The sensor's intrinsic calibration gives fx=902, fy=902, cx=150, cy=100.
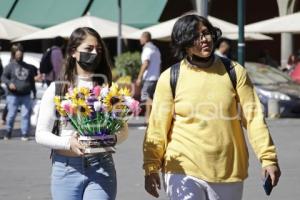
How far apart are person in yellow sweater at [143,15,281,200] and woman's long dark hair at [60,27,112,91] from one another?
1.32ft

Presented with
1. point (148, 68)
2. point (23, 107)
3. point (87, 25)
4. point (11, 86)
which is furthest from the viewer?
point (87, 25)

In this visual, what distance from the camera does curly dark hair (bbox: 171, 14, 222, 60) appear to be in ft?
17.6

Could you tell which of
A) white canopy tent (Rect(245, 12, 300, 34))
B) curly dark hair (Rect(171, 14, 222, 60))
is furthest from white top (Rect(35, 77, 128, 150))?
white canopy tent (Rect(245, 12, 300, 34))

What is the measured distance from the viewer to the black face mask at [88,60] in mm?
5527

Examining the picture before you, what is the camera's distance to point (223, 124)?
5266mm

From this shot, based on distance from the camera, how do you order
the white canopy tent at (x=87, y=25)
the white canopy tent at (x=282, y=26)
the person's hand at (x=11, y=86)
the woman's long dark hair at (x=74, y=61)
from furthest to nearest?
the white canopy tent at (x=87, y=25)
the white canopy tent at (x=282, y=26)
the person's hand at (x=11, y=86)
the woman's long dark hair at (x=74, y=61)

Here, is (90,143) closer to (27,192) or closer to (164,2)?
A: (27,192)

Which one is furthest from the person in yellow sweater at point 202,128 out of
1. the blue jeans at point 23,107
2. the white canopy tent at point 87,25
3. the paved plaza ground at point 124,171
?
the white canopy tent at point 87,25

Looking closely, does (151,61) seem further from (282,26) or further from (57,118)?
(57,118)

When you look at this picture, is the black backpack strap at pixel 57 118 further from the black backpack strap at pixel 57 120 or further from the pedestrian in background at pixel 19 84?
the pedestrian in background at pixel 19 84

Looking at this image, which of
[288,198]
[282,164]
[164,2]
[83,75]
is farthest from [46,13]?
[83,75]

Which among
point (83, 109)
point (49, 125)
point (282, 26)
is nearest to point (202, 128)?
point (83, 109)

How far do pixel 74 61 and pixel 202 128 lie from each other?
952 millimetres

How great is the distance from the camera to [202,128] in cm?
528
